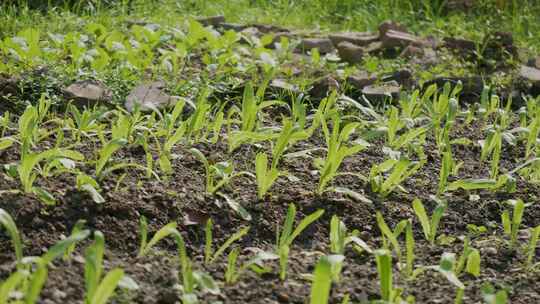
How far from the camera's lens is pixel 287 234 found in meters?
2.88

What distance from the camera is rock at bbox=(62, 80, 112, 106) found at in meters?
4.33

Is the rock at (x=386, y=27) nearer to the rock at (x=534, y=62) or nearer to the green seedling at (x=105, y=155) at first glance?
the rock at (x=534, y=62)

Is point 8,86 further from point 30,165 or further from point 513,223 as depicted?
point 513,223

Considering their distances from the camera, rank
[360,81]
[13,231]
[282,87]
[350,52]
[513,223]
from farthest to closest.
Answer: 1. [350,52]
2. [360,81]
3. [282,87]
4. [513,223]
5. [13,231]

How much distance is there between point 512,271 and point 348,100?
158 cm

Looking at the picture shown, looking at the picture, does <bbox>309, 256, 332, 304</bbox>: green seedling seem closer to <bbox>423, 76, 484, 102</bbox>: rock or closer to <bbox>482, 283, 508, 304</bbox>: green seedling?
<bbox>482, 283, 508, 304</bbox>: green seedling

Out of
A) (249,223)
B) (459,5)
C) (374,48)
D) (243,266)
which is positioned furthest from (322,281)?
(459,5)

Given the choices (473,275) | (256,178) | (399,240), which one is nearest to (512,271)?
(473,275)

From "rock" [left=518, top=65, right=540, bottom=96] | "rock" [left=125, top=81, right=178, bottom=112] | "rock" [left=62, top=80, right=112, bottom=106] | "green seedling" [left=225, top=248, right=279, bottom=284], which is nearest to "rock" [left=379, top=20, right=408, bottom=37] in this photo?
"rock" [left=518, top=65, right=540, bottom=96]

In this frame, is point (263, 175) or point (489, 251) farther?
point (263, 175)

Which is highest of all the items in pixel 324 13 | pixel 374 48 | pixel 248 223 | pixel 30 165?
pixel 30 165

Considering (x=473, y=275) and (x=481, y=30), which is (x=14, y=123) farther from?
(x=481, y=30)

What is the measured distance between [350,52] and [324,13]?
1690mm

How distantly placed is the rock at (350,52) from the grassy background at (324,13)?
1.06 m
